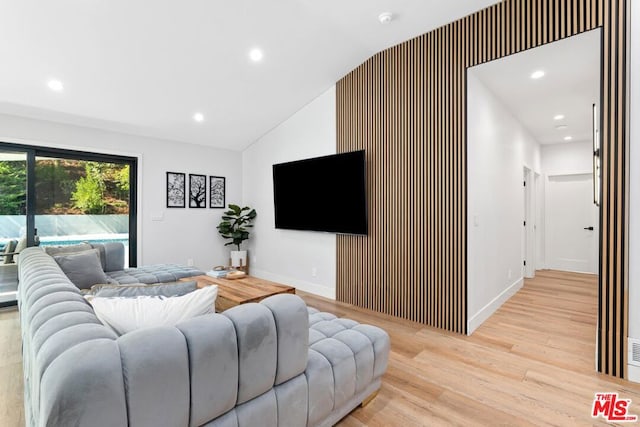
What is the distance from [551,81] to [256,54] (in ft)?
10.8

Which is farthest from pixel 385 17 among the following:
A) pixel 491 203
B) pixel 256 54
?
pixel 491 203

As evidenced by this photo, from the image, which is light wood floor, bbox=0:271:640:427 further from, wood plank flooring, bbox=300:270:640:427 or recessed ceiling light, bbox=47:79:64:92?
recessed ceiling light, bbox=47:79:64:92

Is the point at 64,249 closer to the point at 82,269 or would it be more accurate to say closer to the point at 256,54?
the point at 82,269

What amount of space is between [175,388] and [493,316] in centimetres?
362

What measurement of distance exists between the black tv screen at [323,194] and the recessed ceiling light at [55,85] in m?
2.71

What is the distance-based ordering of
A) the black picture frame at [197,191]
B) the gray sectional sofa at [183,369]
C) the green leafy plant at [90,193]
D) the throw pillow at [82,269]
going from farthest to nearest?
the black picture frame at [197,191]
the green leafy plant at [90,193]
the throw pillow at [82,269]
the gray sectional sofa at [183,369]

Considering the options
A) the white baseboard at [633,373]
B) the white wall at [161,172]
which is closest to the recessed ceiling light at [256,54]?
the white wall at [161,172]

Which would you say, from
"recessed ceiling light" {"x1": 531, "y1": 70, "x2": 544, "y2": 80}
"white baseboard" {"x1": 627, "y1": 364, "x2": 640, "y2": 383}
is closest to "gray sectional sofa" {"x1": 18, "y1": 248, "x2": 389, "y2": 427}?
"white baseboard" {"x1": 627, "y1": 364, "x2": 640, "y2": 383}

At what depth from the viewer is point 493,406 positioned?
6.29 feet

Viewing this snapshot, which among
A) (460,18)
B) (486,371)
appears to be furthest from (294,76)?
(486,371)

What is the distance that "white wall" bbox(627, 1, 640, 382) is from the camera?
85.0 inches

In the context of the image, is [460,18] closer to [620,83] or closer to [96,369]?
[620,83]

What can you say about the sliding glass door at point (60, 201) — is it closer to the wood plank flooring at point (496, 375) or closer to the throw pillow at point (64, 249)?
the throw pillow at point (64, 249)

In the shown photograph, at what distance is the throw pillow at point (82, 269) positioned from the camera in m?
2.87
